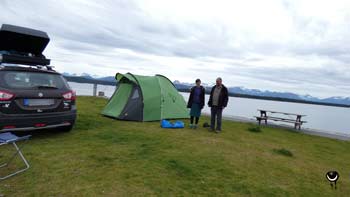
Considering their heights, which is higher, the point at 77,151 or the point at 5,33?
the point at 5,33

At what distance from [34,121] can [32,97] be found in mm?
520

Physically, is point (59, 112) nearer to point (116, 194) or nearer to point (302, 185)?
point (116, 194)

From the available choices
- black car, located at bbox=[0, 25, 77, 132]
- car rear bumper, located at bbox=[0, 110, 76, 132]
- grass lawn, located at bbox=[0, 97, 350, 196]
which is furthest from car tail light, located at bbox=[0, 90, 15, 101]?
grass lawn, located at bbox=[0, 97, 350, 196]

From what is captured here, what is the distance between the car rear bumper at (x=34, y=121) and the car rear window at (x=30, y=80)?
0.64 meters

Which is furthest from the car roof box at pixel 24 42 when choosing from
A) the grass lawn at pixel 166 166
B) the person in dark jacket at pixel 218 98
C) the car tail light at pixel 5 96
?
the person in dark jacket at pixel 218 98

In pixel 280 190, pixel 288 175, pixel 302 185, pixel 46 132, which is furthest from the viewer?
pixel 46 132

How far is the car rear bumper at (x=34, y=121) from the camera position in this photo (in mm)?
5566

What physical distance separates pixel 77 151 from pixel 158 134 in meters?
2.83

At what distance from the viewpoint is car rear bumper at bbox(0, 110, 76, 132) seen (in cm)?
557

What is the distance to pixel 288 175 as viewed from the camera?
17.2 feet

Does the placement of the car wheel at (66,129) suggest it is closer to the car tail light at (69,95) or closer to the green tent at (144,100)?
the car tail light at (69,95)

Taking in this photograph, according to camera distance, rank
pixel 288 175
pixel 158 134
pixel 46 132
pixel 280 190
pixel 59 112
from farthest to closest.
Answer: pixel 158 134
pixel 46 132
pixel 59 112
pixel 288 175
pixel 280 190

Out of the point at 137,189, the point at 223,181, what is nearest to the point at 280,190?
the point at 223,181

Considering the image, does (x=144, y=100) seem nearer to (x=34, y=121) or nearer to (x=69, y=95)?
(x=69, y=95)
